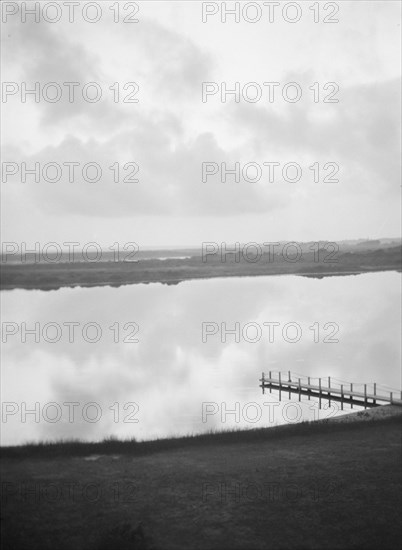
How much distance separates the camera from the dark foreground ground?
14.0 meters

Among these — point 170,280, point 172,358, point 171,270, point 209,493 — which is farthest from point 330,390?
point 171,270

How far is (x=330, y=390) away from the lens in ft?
101

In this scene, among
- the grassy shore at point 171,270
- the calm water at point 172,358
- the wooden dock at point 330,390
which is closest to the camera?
the calm water at point 172,358

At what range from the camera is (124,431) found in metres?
25.1

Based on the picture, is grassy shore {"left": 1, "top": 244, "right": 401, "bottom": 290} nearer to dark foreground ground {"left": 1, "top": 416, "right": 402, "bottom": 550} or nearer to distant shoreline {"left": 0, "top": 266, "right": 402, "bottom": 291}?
distant shoreline {"left": 0, "top": 266, "right": 402, "bottom": 291}

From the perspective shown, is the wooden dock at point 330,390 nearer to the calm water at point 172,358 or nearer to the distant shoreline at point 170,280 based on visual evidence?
the calm water at point 172,358

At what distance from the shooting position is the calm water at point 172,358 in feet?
88.7

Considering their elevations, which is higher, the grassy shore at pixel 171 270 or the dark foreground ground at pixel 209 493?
the grassy shore at pixel 171 270

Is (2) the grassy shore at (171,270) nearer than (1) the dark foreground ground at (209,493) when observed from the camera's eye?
No

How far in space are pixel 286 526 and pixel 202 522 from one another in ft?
7.66

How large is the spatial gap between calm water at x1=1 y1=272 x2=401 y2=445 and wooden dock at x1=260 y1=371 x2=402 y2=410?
3.47ft

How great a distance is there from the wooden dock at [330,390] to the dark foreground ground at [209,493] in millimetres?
6486

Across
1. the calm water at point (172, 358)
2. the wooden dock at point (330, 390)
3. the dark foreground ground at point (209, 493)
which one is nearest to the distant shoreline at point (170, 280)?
the calm water at point (172, 358)

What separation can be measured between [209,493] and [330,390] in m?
15.9
